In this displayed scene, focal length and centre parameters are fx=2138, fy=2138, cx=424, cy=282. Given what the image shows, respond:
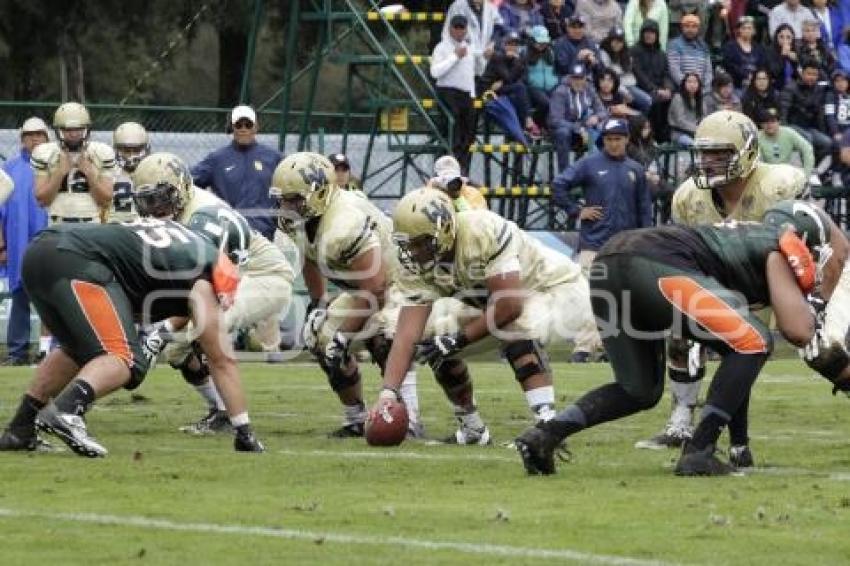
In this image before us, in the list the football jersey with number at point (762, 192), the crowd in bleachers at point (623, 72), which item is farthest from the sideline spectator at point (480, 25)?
the football jersey with number at point (762, 192)

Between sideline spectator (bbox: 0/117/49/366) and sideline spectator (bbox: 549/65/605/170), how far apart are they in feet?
19.4

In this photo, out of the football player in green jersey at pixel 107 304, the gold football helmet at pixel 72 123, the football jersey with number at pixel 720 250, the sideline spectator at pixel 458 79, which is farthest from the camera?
the sideline spectator at pixel 458 79

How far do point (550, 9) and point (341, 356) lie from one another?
11.5m

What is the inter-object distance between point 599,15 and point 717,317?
14.0 meters

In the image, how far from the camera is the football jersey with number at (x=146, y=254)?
10109 mm

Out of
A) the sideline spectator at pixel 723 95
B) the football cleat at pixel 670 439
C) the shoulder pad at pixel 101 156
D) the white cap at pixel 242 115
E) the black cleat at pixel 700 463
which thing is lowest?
the sideline spectator at pixel 723 95

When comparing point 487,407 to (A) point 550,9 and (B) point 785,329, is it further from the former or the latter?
(A) point 550,9

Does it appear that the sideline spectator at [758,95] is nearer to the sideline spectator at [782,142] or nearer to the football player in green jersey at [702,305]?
the sideline spectator at [782,142]

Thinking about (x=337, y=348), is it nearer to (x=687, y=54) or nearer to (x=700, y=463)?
(x=700, y=463)

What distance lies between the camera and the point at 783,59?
75.5 feet

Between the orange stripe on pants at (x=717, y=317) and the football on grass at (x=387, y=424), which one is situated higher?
the orange stripe on pants at (x=717, y=317)

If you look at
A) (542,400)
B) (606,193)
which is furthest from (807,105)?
(542,400)

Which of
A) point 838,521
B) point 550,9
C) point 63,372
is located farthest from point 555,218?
point 838,521

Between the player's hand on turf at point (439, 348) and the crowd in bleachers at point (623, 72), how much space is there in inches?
413
